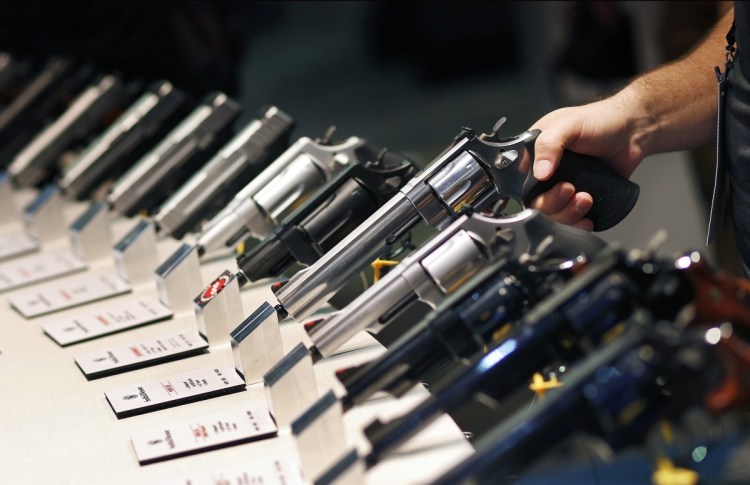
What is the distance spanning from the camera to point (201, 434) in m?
1.58

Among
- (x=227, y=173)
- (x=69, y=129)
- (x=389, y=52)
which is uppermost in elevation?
(x=69, y=129)

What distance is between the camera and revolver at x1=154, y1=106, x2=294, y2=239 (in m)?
2.52

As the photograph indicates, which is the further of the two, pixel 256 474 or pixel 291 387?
pixel 291 387

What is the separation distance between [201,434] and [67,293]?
3.08ft

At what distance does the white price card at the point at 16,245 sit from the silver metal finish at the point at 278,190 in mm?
668

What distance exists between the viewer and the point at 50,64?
12.3ft

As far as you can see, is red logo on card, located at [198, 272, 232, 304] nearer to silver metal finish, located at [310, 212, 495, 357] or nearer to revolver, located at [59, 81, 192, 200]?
silver metal finish, located at [310, 212, 495, 357]

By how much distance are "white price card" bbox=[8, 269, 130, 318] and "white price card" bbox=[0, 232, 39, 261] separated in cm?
33

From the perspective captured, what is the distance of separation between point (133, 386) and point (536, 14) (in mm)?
3406

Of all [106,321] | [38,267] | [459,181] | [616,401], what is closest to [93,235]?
[38,267]

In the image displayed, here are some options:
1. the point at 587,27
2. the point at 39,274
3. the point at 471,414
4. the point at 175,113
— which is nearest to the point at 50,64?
the point at 175,113

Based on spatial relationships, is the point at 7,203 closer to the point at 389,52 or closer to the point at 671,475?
the point at 671,475

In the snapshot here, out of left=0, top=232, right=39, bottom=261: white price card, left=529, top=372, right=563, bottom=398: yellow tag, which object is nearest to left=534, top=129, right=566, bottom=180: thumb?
left=529, top=372, right=563, bottom=398: yellow tag

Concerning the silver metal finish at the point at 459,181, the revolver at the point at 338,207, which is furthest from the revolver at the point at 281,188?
the silver metal finish at the point at 459,181
